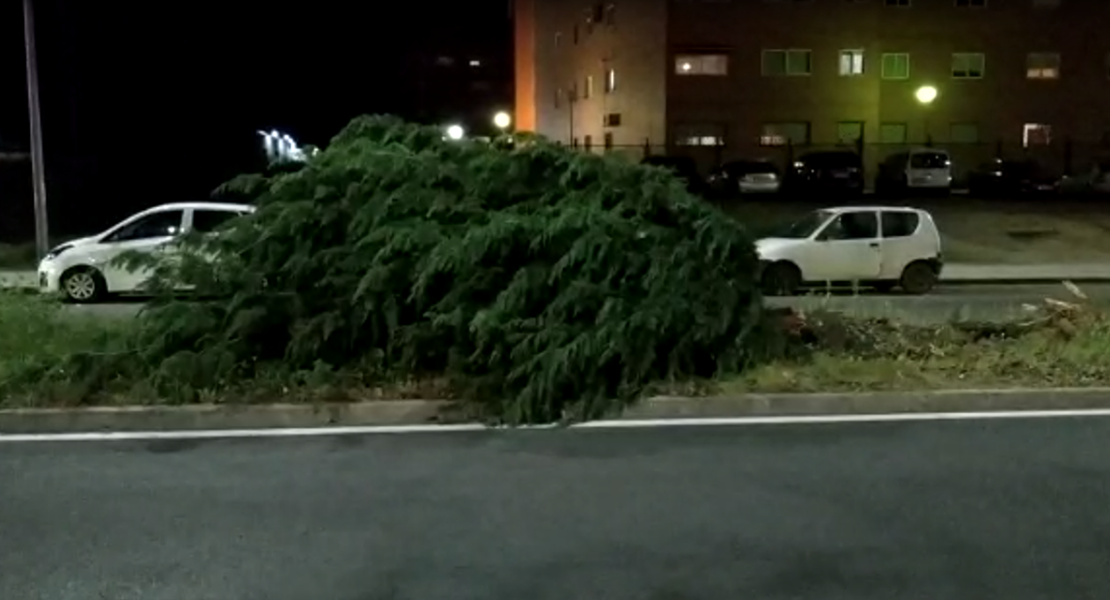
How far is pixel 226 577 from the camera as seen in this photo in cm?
599

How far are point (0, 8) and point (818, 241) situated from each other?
36629 millimetres

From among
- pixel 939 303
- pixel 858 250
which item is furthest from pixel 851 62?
pixel 939 303

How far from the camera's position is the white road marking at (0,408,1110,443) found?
8945 mm

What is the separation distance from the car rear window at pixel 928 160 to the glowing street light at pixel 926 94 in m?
7.65

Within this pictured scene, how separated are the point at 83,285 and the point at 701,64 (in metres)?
35.1

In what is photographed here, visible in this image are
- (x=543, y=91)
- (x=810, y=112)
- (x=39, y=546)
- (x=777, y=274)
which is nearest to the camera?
(x=39, y=546)

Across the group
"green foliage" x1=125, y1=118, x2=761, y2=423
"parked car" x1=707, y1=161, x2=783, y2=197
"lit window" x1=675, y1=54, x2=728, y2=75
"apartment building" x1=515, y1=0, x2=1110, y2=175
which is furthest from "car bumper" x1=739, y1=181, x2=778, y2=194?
"green foliage" x1=125, y1=118, x2=761, y2=423

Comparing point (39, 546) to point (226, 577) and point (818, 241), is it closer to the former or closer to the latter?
point (226, 577)

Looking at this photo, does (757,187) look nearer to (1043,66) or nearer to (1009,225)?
(1009,225)

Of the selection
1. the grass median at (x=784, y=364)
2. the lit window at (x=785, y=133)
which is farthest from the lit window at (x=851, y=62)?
the grass median at (x=784, y=364)

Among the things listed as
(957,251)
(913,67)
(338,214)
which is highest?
(913,67)

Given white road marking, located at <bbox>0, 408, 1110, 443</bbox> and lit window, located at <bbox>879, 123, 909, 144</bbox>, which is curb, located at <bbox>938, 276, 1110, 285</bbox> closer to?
white road marking, located at <bbox>0, 408, 1110, 443</bbox>

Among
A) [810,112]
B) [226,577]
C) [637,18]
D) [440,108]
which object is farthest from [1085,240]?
[440,108]

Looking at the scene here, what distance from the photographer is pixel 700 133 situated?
50750 millimetres
